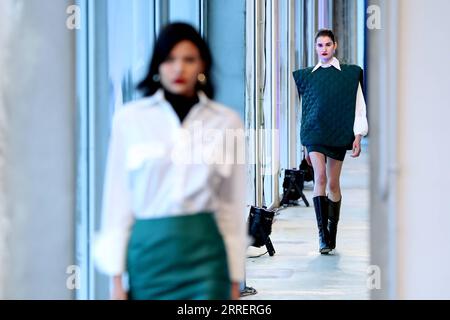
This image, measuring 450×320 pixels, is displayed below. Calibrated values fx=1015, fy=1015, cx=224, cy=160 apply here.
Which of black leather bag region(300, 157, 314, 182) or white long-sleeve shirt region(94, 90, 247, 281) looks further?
black leather bag region(300, 157, 314, 182)

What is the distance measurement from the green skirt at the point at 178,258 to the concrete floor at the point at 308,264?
824 millimetres

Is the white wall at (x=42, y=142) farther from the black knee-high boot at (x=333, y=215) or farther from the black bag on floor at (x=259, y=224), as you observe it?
the black knee-high boot at (x=333, y=215)

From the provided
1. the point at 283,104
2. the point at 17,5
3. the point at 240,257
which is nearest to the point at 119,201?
the point at 240,257

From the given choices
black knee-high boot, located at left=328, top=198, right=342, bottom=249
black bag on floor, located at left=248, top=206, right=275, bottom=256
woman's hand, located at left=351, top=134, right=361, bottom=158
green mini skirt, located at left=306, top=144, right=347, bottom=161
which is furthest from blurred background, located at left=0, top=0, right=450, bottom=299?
black knee-high boot, located at left=328, top=198, right=342, bottom=249

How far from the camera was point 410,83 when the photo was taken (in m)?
2.67

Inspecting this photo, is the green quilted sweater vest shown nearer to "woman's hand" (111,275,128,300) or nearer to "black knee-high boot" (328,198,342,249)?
"black knee-high boot" (328,198,342,249)

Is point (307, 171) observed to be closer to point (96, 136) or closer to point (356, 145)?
point (356, 145)

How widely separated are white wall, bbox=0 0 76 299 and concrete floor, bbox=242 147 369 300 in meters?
0.98

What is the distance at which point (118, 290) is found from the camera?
2469mm

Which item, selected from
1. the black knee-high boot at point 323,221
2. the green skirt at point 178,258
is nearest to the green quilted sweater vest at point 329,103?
the black knee-high boot at point 323,221

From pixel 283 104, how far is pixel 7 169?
6.99 metres

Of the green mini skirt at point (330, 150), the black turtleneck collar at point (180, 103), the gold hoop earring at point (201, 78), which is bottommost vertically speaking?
the green mini skirt at point (330, 150)

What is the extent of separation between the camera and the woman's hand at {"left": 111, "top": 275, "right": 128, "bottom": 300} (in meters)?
2.46

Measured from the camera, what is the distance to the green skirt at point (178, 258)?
Result: 239cm
